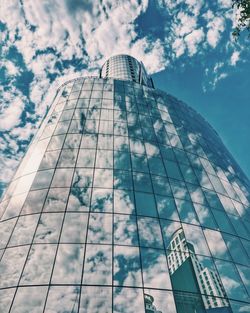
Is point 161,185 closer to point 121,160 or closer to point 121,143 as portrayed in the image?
point 121,160

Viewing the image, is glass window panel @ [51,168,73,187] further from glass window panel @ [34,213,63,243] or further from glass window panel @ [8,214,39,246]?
glass window panel @ [8,214,39,246]

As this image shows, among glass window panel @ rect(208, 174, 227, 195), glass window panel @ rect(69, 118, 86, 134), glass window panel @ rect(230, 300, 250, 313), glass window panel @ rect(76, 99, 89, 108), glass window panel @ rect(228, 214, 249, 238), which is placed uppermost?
glass window panel @ rect(76, 99, 89, 108)

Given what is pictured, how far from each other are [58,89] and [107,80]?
24.6ft

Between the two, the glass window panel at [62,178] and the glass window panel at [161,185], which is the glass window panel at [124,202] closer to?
the glass window panel at [161,185]

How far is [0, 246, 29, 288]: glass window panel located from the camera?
14725 mm

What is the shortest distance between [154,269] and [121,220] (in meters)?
4.02

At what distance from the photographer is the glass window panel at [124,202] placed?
1920 cm

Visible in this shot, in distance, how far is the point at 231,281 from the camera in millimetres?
16938

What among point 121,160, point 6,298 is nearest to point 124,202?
point 121,160

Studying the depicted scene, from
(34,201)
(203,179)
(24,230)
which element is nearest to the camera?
(24,230)

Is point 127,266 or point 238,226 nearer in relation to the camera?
point 127,266

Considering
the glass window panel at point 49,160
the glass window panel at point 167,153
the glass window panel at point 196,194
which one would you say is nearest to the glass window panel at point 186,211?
the glass window panel at point 196,194

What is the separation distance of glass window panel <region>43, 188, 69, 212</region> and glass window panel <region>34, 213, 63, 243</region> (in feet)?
1.85

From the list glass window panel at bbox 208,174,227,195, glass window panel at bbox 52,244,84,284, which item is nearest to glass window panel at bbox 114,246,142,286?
glass window panel at bbox 52,244,84,284
